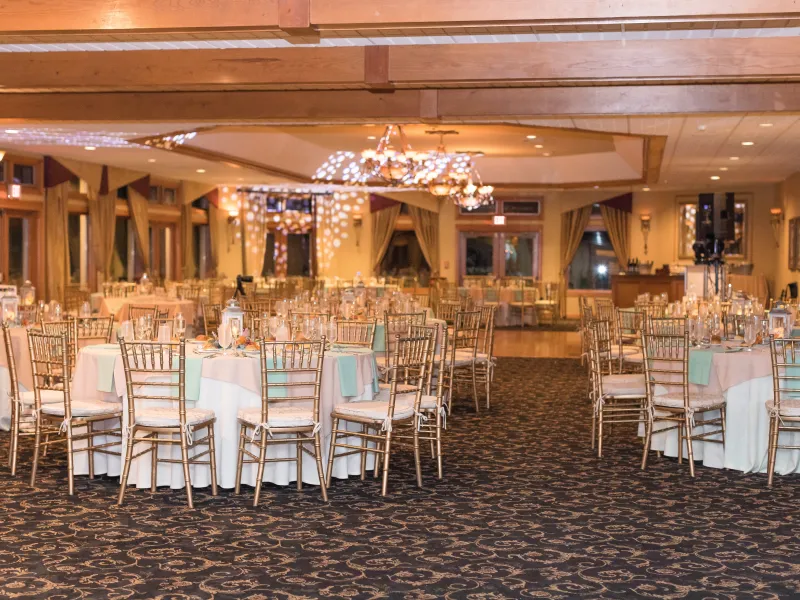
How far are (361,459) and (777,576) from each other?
2.92 metres

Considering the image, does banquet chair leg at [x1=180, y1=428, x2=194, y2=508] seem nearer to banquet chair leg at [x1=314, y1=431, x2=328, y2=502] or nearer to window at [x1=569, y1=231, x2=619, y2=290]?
banquet chair leg at [x1=314, y1=431, x2=328, y2=502]

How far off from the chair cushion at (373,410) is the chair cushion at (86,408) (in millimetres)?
1429

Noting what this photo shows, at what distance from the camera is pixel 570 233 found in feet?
80.8

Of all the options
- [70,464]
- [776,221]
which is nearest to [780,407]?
[70,464]

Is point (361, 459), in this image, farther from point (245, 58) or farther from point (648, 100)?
point (648, 100)

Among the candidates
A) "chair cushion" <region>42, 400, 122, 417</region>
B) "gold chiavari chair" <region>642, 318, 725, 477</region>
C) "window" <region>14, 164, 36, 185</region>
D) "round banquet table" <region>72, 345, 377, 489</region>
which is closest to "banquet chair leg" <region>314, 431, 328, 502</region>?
"round banquet table" <region>72, 345, 377, 489</region>

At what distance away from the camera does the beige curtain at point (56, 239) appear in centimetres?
1656

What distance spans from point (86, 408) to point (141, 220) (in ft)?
44.5

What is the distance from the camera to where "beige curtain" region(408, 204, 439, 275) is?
2503 centimetres

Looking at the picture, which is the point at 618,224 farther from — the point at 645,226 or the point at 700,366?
the point at 700,366

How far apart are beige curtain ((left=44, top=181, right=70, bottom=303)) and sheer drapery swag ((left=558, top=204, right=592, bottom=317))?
1202 cm

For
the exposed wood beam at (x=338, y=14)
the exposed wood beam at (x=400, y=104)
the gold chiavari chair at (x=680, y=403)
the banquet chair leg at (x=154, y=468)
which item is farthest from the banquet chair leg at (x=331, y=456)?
the exposed wood beam at (x=400, y=104)

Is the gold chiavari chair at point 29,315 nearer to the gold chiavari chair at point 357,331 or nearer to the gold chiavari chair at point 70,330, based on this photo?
the gold chiavari chair at point 70,330

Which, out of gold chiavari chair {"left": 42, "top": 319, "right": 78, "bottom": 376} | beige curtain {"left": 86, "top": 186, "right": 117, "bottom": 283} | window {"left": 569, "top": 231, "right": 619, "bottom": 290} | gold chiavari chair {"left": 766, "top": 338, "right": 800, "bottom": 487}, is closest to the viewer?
gold chiavari chair {"left": 766, "top": 338, "right": 800, "bottom": 487}
